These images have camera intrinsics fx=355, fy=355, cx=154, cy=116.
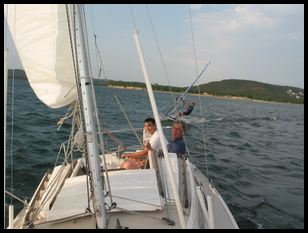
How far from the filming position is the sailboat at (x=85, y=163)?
4.26 m

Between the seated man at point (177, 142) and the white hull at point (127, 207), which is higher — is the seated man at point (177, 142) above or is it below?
above

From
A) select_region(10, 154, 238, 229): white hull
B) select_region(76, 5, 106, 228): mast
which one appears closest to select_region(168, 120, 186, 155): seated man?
select_region(10, 154, 238, 229): white hull

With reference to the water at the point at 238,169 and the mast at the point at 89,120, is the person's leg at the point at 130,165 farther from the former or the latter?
the mast at the point at 89,120

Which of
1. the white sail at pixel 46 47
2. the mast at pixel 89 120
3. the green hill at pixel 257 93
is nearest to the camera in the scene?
the mast at pixel 89 120

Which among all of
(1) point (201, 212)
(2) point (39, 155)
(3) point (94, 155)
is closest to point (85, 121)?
(3) point (94, 155)

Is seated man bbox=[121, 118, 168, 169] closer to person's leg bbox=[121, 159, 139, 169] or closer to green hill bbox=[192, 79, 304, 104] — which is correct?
person's leg bbox=[121, 159, 139, 169]

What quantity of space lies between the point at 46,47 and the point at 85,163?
1.74 m

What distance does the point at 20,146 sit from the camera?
609 inches

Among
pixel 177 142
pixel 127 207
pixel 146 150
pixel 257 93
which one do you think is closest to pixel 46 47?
pixel 127 207

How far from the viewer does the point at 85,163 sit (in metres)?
5.22

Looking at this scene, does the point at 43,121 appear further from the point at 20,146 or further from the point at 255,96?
the point at 255,96

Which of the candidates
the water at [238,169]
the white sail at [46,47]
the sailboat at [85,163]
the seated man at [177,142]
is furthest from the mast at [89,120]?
the seated man at [177,142]

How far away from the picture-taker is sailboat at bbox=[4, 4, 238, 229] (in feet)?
14.0

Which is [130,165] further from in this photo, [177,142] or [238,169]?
[238,169]
